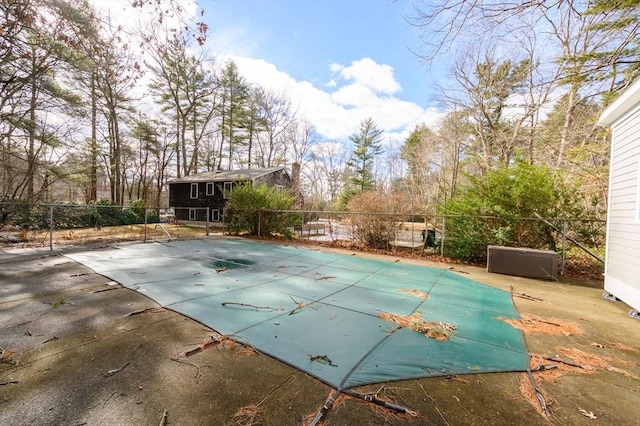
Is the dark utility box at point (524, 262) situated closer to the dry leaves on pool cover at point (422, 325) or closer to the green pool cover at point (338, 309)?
the green pool cover at point (338, 309)

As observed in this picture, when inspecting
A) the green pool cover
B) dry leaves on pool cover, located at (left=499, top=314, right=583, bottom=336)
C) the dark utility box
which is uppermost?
the dark utility box

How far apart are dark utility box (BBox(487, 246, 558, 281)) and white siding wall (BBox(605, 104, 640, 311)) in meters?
0.89

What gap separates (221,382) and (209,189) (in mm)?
Answer: 18445

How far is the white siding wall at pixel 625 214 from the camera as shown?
3727 mm

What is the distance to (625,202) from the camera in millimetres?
4090

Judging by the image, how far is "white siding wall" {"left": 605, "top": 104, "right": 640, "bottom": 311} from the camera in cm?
373

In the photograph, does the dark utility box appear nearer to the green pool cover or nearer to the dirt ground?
the green pool cover

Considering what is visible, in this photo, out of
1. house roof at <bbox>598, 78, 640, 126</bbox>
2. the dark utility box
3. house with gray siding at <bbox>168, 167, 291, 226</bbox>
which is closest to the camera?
house roof at <bbox>598, 78, 640, 126</bbox>

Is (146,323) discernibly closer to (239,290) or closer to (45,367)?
(45,367)

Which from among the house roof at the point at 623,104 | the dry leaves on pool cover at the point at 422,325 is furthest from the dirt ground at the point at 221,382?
the house roof at the point at 623,104

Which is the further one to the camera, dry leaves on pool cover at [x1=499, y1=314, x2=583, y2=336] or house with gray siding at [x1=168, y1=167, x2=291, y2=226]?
house with gray siding at [x1=168, y1=167, x2=291, y2=226]

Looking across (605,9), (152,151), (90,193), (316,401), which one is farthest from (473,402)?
(152,151)

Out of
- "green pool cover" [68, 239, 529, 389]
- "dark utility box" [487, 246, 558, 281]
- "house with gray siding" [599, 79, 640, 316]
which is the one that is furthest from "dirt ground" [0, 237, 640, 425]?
"dark utility box" [487, 246, 558, 281]

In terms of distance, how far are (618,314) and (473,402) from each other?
3.62m
